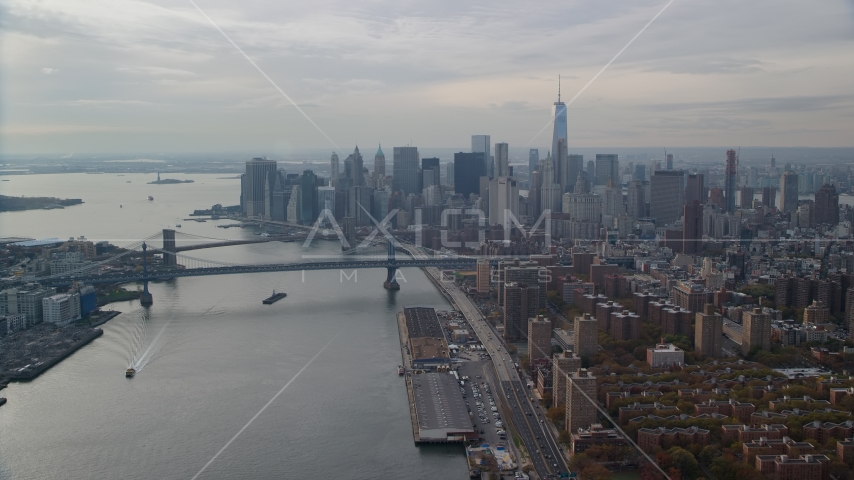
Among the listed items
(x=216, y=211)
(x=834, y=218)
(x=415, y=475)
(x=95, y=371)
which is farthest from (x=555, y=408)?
(x=216, y=211)

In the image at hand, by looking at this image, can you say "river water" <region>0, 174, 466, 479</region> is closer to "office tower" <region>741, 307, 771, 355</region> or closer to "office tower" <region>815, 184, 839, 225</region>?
"office tower" <region>741, 307, 771, 355</region>

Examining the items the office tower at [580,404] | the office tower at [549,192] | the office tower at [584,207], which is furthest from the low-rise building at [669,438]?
the office tower at [549,192]

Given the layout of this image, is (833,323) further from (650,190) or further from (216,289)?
(650,190)

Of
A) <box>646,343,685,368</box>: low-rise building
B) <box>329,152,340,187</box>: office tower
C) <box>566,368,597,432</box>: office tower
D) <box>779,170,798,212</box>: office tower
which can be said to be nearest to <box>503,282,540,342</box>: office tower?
<box>646,343,685,368</box>: low-rise building

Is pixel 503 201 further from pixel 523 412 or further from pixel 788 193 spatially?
pixel 523 412

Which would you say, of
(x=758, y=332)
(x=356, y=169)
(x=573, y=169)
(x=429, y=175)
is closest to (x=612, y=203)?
(x=573, y=169)

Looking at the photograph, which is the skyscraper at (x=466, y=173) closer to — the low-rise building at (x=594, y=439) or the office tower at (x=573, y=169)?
the office tower at (x=573, y=169)
